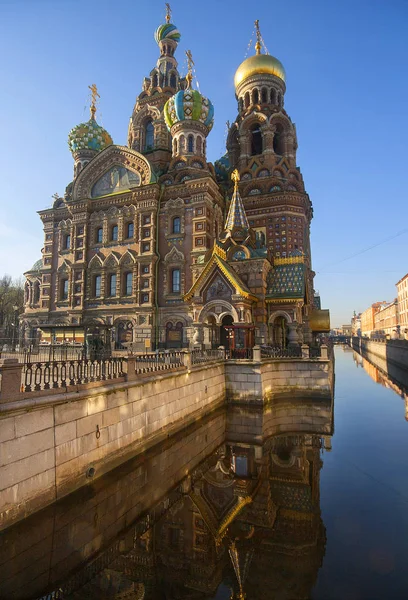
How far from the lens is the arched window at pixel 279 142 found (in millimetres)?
34925

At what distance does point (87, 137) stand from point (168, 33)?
1515 cm

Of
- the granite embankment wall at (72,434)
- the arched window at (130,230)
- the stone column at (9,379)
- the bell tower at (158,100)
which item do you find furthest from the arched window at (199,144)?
the stone column at (9,379)

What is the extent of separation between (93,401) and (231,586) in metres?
4.69

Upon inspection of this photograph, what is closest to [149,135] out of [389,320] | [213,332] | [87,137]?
[87,137]

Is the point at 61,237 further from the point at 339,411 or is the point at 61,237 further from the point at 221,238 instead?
the point at 339,411

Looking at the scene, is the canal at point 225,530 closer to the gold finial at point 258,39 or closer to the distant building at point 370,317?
the gold finial at point 258,39

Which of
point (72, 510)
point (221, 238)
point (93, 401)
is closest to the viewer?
point (72, 510)

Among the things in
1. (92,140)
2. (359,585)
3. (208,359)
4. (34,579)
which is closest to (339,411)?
(208,359)

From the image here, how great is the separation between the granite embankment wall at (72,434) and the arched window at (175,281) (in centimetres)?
1554

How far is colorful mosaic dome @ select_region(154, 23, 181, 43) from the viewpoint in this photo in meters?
37.9

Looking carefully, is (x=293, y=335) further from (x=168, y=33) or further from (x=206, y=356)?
(x=168, y=33)

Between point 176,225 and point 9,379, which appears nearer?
point 9,379

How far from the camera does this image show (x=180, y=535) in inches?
265

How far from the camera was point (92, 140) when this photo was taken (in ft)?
115
